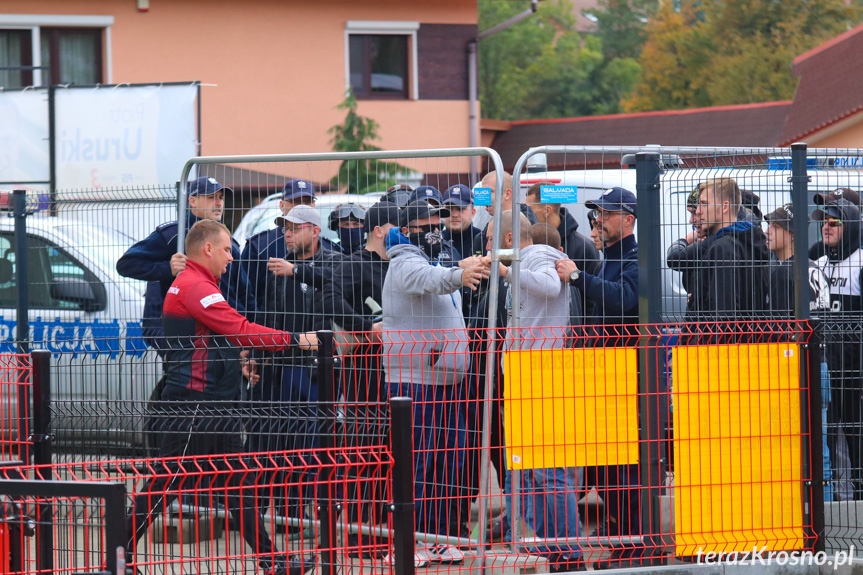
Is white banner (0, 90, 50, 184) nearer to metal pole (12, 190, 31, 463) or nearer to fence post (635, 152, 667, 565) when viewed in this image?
metal pole (12, 190, 31, 463)

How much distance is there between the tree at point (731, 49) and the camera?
35000 millimetres

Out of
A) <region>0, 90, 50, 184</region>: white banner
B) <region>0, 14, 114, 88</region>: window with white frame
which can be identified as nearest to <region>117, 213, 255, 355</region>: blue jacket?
<region>0, 90, 50, 184</region>: white banner

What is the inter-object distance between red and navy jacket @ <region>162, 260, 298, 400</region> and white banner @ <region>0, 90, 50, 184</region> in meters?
4.89

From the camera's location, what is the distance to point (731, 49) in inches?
1519

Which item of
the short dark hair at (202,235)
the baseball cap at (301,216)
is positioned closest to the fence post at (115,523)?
the short dark hair at (202,235)

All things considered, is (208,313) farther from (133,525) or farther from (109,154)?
(109,154)

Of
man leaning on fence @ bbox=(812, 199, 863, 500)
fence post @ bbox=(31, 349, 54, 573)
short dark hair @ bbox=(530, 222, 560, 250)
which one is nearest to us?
fence post @ bbox=(31, 349, 54, 573)

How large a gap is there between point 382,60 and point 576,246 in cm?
1527

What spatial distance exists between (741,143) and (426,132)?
640 centimetres

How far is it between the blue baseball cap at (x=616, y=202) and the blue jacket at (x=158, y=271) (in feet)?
7.23

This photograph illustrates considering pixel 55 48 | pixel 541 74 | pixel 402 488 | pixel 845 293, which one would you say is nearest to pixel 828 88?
pixel 55 48

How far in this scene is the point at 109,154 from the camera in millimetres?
9672

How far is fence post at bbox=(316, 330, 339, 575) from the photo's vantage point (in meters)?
4.22

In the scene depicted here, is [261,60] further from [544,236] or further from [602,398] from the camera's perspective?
[602,398]
